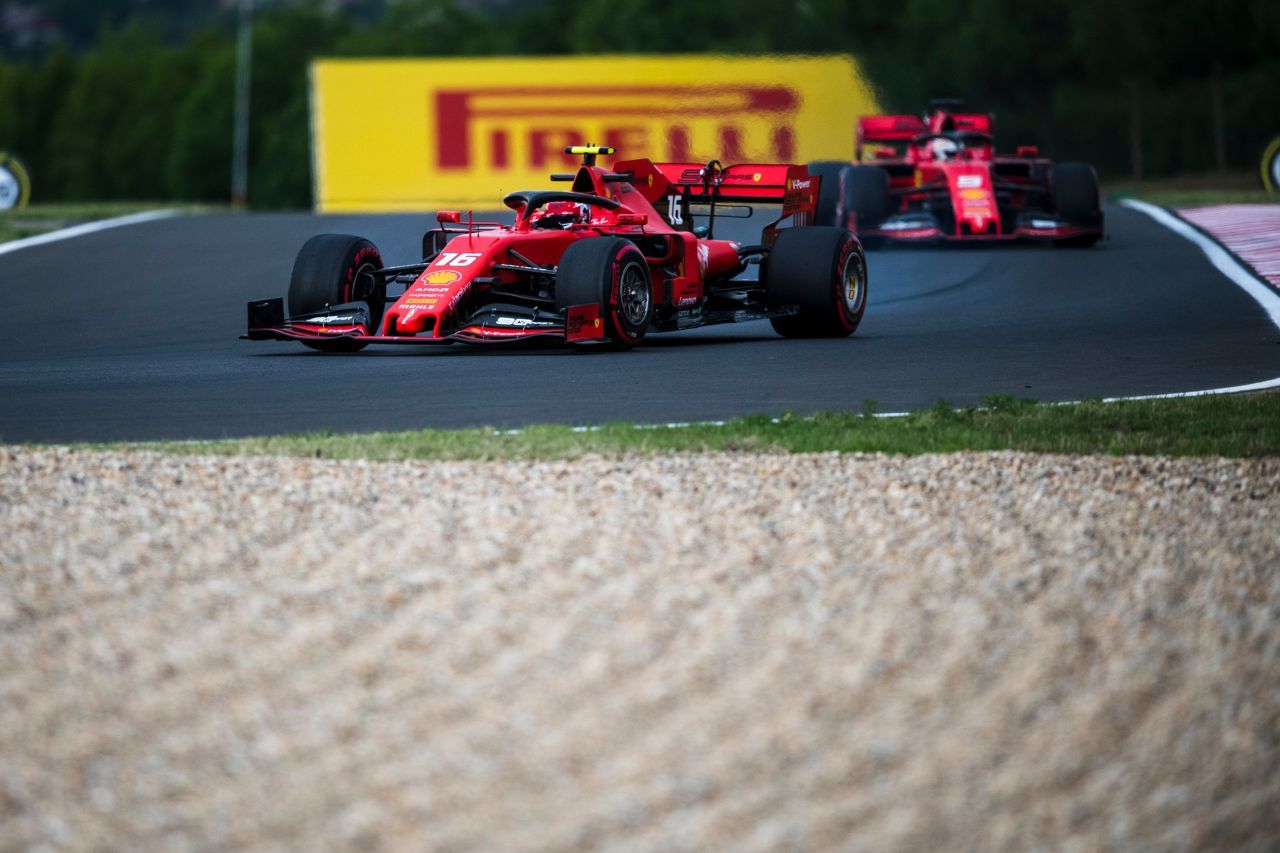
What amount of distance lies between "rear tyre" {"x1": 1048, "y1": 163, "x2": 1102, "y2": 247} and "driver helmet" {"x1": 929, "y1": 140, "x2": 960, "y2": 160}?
4.49ft

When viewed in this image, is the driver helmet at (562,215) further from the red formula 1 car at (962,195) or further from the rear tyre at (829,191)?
the rear tyre at (829,191)

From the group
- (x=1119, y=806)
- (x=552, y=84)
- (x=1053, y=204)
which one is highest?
(x=552, y=84)

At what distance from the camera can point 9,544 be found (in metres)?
6.62

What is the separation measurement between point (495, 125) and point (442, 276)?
23.0m

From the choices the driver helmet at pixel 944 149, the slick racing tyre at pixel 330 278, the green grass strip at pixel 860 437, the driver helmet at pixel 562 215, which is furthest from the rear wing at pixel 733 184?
the driver helmet at pixel 944 149

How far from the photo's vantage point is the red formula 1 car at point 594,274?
11719mm

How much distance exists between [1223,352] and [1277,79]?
31623 millimetres

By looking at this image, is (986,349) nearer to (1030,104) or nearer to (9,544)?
(9,544)

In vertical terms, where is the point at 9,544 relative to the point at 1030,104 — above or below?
below

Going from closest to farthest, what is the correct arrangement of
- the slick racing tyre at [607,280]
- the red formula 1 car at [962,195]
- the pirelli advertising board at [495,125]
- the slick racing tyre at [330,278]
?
the slick racing tyre at [607,280] < the slick racing tyre at [330,278] < the red formula 1 car at [962,195] < the pirelli advertising board at [495,125]

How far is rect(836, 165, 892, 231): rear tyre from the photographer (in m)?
20.7

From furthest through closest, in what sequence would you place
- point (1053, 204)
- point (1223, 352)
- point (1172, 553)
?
point (1053, 204)
point (1223, 352)
point (1172, 553)

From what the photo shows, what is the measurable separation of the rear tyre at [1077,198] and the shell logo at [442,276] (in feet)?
35.0

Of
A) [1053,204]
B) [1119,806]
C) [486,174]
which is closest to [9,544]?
[1119,806]
